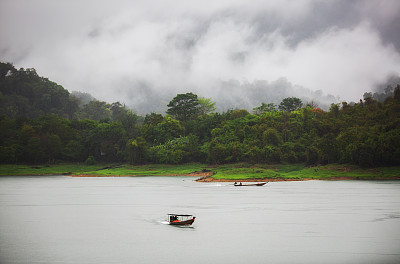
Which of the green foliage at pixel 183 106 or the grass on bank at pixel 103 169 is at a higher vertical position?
the green foliage at pixel 183 106

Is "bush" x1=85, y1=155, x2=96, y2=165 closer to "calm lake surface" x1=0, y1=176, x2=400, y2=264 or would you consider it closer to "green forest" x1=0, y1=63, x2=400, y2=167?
"green forest" x1=0, y1=63, x2=400, y2=167

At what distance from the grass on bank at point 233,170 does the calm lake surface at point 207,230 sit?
35838 millimetres

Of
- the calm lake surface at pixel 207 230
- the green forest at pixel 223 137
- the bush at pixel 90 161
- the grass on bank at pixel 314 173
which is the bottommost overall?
the calm lake surface at pixel 207 230

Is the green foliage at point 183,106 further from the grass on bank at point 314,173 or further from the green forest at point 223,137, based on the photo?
the grass on bank at point 314,173

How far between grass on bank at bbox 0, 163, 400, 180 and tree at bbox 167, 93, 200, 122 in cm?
3793

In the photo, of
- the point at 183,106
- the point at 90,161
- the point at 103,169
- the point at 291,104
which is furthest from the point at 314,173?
the point at 90,161

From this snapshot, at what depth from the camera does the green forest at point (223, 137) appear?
95438 millimetres

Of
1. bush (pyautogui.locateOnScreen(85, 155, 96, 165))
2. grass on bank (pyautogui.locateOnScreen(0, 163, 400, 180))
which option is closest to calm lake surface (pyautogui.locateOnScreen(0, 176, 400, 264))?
grass on bank (pyautogui.locateOnScreen(0, 163, 400, 180))

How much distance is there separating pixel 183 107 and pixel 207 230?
403ft

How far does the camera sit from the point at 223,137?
126125 millimetres

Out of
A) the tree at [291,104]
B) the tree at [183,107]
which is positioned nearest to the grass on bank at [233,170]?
the tree at [183,107]

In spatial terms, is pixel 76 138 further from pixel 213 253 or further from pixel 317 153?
pixel 213 253

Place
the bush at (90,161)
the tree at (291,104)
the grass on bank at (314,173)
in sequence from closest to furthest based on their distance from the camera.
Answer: the grass on bank at (314,173), the bush at (90,161), the tree at (291,104)

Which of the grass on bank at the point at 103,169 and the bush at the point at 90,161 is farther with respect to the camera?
the bush at the point at 90,161
